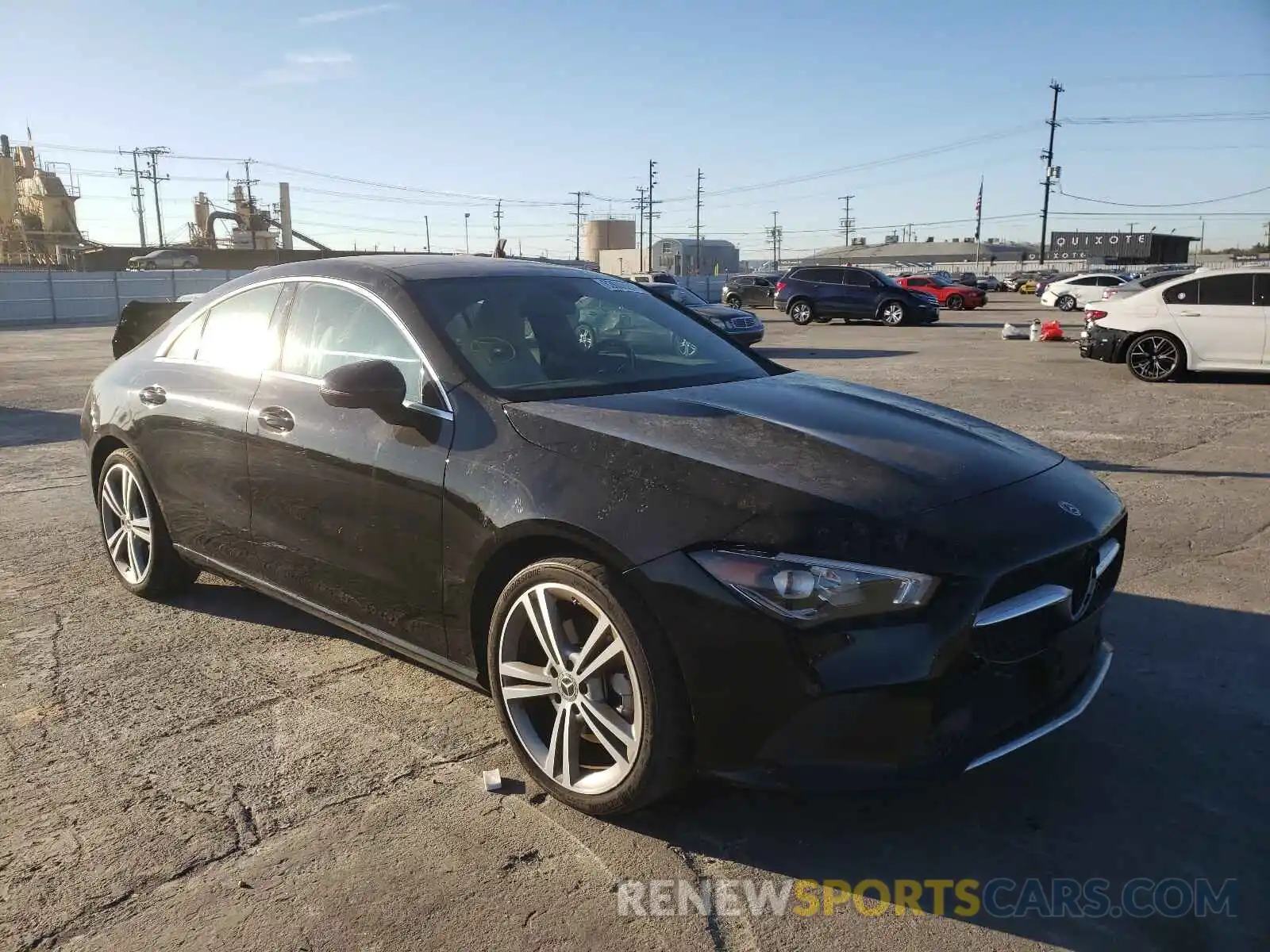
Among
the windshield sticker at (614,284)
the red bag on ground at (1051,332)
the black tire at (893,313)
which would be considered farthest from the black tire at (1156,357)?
the black tire at (893,313)

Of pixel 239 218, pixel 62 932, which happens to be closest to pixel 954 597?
pixel 62 932

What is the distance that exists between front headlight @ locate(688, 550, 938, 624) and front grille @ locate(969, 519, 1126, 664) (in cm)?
21

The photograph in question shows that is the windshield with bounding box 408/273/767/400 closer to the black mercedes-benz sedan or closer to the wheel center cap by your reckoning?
the black mercedes-benz sedan

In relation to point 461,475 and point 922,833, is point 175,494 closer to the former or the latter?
point 461,475

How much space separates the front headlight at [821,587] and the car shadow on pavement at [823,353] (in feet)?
51.1

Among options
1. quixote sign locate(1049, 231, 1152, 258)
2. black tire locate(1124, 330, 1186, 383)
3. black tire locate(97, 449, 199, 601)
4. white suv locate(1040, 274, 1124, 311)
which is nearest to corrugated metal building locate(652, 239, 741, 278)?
quixote sign locate(1049, 231, 1152, 258)

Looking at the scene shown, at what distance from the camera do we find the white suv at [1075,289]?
118 ft

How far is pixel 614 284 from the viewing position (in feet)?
14.5

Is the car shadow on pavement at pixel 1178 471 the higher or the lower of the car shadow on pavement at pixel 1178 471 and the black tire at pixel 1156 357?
the lower

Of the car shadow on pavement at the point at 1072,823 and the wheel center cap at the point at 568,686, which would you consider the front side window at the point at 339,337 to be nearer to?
the wheel center cap at the point at 568,686

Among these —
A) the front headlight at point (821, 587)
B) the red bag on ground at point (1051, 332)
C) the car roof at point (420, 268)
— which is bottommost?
the red bag on ground at point (1051, 332)

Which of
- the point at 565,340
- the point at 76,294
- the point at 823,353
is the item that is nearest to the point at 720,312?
the point at 823,353

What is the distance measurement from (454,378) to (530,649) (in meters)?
0.94

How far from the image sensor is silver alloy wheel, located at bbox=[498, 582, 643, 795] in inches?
106
